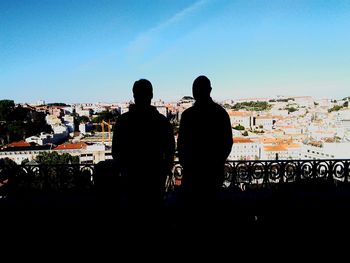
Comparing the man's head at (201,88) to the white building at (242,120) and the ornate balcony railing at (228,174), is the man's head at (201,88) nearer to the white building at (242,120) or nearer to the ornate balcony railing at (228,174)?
the ornate balcony railing at (228,174)

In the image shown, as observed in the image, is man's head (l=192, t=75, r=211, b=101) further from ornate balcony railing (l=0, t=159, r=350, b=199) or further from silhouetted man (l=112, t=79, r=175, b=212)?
ornate balcony railing (l=0, t=159, r=350, b=199)

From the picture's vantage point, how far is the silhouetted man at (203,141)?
10.5 feet

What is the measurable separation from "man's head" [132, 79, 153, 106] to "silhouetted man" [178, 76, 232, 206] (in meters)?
0.42

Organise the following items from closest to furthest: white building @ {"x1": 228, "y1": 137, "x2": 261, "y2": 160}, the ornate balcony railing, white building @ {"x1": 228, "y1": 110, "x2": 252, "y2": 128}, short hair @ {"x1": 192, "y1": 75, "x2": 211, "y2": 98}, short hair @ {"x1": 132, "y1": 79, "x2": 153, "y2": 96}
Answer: short hair @ {"x1": 132, "y1": 79, "x2": 153, "y2": 96} < short hair @ {"x1": 192, "y1": 75, "x2": 211, "y2": 98} < the ornate balcony railing < white building @ {"x1": 228, "y1": 137, "x2": 261, "y2": 160} < white building @ {"x1": 228, "y1": 110, "x2": 252, "y2": 128}

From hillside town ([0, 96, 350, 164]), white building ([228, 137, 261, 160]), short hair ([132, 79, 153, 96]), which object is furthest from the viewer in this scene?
white building ([228, 137, 261, 160])

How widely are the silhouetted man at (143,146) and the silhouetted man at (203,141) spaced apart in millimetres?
219

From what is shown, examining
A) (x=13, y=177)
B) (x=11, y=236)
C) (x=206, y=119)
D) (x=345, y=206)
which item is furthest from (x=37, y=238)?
(x=345, y=206)

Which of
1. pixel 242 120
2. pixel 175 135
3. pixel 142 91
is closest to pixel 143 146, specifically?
pixel 142 91

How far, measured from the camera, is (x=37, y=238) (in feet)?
14.4

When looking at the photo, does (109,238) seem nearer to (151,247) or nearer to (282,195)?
(151,247)

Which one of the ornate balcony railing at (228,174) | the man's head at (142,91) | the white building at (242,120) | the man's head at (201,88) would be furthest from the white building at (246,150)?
the man's head at (142,91)

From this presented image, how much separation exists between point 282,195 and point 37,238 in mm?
3601

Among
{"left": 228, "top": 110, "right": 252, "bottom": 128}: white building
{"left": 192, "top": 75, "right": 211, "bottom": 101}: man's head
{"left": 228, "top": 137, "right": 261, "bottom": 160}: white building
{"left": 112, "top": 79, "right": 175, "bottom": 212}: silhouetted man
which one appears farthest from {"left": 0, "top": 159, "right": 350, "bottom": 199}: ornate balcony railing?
{"left": 228, "top": 110, "right": 252, "bottom": 128}: white building

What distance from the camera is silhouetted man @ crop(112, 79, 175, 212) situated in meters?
3.03
